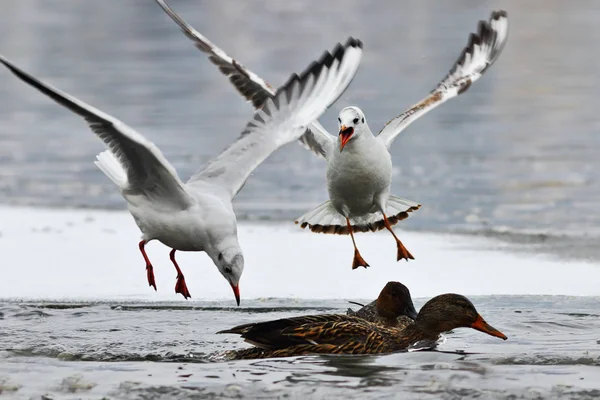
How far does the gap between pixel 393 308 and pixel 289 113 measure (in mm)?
1739

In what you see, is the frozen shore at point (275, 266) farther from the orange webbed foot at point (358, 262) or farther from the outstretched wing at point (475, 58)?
the outstretched wing at point (475, 58)

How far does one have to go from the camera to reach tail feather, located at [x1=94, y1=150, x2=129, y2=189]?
338 inches

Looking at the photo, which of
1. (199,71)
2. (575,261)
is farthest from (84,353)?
(199,71)

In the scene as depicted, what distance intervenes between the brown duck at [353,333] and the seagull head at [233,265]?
0.58m

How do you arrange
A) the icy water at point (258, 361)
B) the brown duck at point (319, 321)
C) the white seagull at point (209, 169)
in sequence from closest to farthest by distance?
1. the icy water at point (258, 361)
2. the brown duck at point (319, 321)
3. the white seagull at point (209, 169)

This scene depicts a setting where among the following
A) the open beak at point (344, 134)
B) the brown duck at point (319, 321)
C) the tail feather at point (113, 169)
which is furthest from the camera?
the open beak at point (344, 134)

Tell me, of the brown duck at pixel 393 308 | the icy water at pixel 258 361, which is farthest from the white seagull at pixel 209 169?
the brown duck at pixel 393 308

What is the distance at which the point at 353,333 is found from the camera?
7.49 meters


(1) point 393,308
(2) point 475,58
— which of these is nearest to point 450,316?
(1) point 393,308

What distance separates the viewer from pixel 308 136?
1112cm

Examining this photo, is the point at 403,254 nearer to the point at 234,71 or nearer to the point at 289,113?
the point at 289,113

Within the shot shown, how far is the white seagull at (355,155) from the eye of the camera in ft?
33.8

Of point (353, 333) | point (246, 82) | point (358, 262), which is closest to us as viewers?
point (353, 333)

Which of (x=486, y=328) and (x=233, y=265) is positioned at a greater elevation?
(x=233, y=265)
